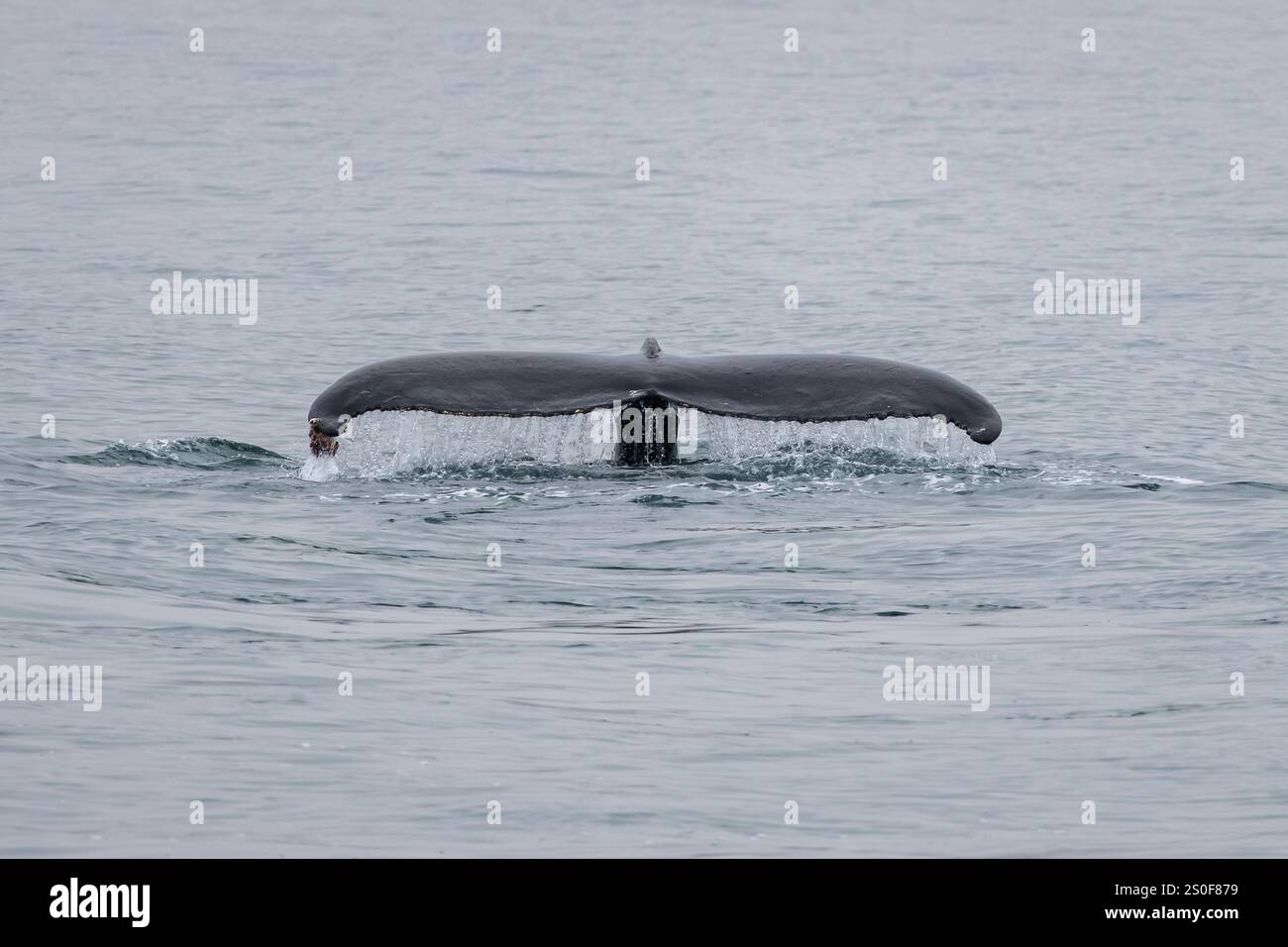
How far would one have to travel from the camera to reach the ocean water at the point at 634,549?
7.54 m

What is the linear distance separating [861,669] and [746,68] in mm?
51773

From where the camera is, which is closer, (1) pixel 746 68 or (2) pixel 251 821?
(2) pixel 251 821

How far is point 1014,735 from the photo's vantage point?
845 centimetres

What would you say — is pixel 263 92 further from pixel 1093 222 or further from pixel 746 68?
pixel 1093 222

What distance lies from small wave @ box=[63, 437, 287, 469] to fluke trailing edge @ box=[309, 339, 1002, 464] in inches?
115

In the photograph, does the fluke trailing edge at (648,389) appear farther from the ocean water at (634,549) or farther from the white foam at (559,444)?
the white foam at (559,444)

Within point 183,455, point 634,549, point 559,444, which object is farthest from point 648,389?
point 183,455

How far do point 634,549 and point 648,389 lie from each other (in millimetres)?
912

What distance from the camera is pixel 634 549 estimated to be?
11.9m

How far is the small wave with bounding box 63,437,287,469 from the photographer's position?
48.1 ft

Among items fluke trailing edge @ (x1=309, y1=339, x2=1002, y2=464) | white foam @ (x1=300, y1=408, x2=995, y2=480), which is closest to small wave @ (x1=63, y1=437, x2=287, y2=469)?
white foam @ (x1=300, y1=408, x2=995, y2=480)
